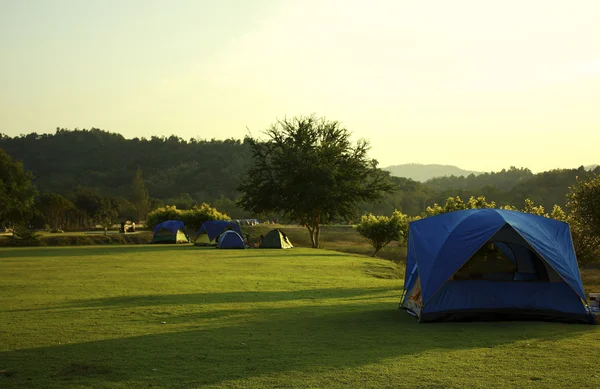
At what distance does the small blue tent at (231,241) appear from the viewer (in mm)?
44562

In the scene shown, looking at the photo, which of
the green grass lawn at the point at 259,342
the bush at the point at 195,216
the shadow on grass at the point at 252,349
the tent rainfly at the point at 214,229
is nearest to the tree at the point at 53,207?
the bush at the point at 195,216

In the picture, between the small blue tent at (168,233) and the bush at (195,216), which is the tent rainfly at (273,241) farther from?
the bush at (195,216)

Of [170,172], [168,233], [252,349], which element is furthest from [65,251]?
[170,172]

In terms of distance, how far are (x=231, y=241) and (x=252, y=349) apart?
34487mm

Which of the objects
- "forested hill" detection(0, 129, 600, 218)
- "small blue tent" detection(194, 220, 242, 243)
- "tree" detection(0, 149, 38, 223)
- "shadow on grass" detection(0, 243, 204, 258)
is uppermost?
"forested hill" detection(0, 129, 600, 218)

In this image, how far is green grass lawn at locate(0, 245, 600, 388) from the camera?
8516 millimetres

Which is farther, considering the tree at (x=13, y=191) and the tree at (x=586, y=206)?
the tree at (x=13, y=191)

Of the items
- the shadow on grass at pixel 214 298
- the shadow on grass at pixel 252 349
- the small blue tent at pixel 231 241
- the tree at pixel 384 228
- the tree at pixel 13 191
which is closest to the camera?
the shadow on grass at pixel 252 349

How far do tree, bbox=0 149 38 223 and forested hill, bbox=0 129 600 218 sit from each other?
40.3 meters

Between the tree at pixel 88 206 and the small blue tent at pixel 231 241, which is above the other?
the tree at pixel 88 206

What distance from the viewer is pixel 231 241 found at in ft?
147

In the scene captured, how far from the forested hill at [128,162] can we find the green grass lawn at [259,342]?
97369 mm

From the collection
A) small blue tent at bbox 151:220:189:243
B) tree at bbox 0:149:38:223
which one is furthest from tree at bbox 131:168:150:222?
small blue tent at bbox 151:220:189:243

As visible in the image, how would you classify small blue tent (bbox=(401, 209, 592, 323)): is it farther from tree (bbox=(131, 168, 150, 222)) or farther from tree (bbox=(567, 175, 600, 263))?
tree (bbox=(131, 168, 150, 222))
